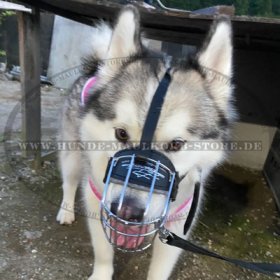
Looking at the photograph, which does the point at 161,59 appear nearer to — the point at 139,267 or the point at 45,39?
the point at 139,267

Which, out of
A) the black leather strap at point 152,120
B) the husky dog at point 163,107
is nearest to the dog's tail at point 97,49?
the husky dog at point 163,107

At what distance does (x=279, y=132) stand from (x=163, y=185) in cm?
277

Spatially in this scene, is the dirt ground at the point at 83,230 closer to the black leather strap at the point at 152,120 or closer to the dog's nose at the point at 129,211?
the dog's nose at the point at 129,211

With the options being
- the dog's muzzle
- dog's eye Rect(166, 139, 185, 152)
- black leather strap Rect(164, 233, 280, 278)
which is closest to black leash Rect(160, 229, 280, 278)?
black leather strap Rect(164, 233, 280, 278)

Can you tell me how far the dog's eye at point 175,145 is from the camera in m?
1.48

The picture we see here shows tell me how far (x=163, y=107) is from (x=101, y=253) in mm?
1083

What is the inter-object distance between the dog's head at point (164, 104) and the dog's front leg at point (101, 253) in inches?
14.7

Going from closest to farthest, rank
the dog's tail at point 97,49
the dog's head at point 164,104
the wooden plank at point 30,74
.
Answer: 1. the dog's head at point 164,104
2. the dog's tail at point 97,49
3. the wooden plank at point 30,74

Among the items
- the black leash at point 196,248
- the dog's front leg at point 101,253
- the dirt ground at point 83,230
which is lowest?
the dirt ground at point 83,230

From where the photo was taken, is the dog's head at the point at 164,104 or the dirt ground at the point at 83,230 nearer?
the dog's head at the point at 164,104

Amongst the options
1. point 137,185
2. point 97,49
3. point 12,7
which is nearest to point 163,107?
point 137,185

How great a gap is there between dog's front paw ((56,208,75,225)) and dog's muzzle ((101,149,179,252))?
1.32 m

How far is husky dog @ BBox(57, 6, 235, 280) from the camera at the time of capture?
4.83 feet

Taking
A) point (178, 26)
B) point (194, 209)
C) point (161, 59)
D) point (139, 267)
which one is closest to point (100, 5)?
point (178, 26)
